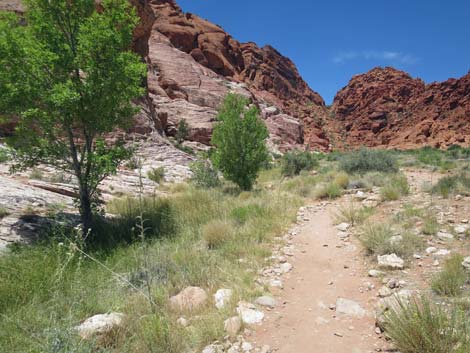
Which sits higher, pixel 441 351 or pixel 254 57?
pixel 254 57

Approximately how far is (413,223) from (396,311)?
304 centimetres

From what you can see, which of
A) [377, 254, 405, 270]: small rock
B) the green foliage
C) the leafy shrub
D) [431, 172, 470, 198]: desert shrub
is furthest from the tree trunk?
the green foliage

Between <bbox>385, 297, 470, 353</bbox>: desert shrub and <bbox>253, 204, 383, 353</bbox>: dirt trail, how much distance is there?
27 centimetres

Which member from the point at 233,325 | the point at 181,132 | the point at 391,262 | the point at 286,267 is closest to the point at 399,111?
the point at 181,132

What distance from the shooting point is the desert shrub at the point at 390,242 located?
4262 mm

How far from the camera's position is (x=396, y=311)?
2824 mm

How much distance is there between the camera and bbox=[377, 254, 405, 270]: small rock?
3.91m

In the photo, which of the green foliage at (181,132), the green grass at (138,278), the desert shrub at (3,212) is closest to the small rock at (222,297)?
the green grass at (138,278)

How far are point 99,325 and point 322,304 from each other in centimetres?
242

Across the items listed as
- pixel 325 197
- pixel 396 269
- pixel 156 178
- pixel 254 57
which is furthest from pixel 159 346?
pixel 254 57

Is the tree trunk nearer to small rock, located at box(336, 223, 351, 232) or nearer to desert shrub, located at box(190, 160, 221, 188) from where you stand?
small rock, located at box(336, 223, 351, 232)

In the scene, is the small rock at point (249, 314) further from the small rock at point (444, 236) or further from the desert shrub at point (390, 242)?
the small rock at point (444, 236)

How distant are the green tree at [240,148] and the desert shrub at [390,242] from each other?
6.95 meters

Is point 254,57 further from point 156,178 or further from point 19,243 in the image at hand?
point 19,243
